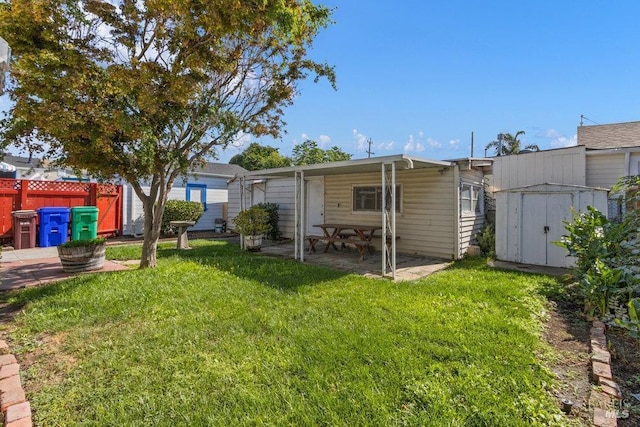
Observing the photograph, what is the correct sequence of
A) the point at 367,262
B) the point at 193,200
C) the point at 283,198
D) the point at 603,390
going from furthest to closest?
the point at 193,200 → the point at 283,198 → the point at 367,262 → the point at 603,390

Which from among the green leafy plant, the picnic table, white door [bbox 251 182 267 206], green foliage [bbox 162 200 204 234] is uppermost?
white door [bbox 251 182 267 206]

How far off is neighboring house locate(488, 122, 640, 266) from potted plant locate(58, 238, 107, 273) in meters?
8.59

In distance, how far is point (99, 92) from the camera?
4.60 m

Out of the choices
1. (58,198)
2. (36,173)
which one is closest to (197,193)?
(58,198)

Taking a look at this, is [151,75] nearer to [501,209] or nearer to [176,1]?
[176,1]

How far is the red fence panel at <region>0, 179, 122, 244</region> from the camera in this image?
9039 mm

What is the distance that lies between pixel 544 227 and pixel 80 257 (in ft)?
30.7

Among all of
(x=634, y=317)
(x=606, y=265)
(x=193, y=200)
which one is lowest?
(x=634, y=317)

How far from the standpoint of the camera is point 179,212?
12516 mm

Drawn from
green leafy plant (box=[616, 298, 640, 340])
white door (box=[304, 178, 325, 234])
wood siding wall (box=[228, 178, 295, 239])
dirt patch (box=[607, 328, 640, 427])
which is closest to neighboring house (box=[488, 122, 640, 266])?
dirt patch (box=[607, 328, 640, 427])

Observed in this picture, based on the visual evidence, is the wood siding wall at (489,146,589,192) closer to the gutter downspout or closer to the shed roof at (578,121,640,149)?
the shed roof at (578,121,640,149)

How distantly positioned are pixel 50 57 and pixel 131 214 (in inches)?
355

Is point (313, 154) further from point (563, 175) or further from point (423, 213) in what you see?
point (563, 175)

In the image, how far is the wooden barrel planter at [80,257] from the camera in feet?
19.9
